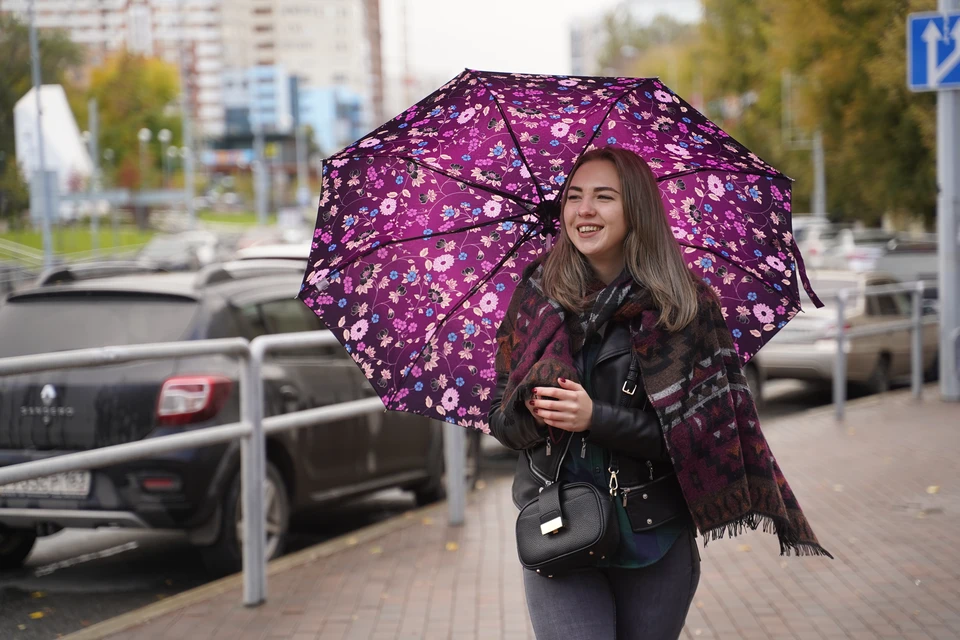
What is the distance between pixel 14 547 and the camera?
5.97 metres

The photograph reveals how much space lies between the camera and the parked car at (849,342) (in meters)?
12.5

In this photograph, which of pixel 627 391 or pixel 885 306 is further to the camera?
pixel 885 306

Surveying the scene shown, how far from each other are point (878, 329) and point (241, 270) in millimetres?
7226

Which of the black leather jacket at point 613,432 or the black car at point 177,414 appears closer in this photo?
the black leather jacket at point 613,432

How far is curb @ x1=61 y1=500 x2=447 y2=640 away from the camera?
16.3ft

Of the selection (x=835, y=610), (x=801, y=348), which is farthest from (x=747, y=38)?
(x=835, y=610)

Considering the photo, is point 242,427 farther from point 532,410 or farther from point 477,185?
point 532,410

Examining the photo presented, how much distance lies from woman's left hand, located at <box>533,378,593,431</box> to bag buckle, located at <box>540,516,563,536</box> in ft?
0.68

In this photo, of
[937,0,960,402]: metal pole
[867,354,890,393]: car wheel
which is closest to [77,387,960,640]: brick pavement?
[937,0,960,402]: metal pole

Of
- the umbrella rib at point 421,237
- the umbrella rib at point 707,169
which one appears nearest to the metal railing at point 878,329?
the umbrella rib at point 707,169

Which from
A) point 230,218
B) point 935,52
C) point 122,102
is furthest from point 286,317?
point 230,218

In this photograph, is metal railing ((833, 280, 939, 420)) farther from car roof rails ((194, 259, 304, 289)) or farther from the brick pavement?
car roof rails ((194, 259, 304, 289))

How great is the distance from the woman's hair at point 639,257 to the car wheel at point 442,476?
499cm

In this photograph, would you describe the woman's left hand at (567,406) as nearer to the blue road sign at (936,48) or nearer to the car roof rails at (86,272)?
the car roof rails at (86,272)
